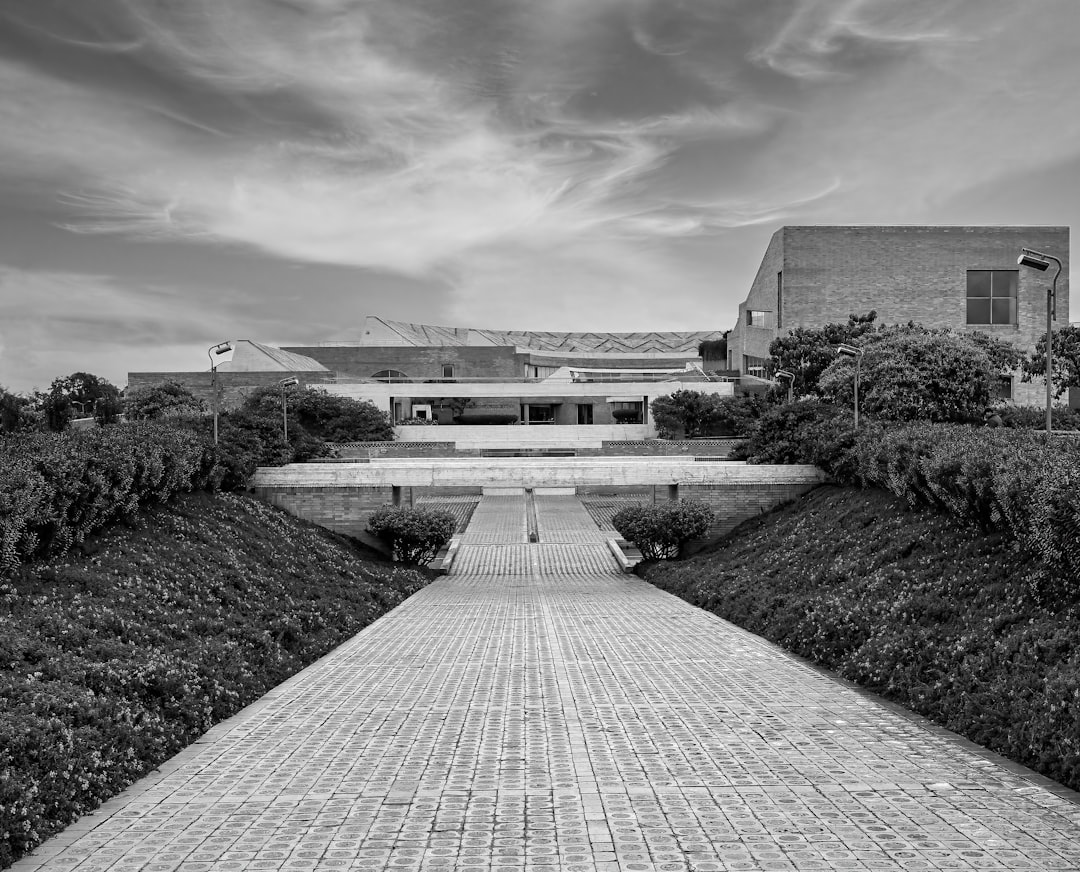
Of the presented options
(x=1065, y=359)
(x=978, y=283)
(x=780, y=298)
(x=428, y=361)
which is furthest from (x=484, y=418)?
(x=1065, y=359)

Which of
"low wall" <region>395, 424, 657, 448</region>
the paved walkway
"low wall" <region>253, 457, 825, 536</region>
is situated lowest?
the paved walkway

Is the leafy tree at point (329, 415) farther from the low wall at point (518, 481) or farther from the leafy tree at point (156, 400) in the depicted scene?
the low wall at point (518, 481)

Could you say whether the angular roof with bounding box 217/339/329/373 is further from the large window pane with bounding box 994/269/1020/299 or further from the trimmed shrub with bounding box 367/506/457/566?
the large window pane with bounding box 994/269/1020/299

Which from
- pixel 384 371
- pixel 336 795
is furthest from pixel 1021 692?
pixel 384 371

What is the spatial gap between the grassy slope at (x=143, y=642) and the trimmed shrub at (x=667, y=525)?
556 centimetres

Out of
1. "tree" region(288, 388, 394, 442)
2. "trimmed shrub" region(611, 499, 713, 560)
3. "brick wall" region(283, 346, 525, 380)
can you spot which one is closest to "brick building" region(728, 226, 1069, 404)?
"tree" region(288, 388, 394, 442)

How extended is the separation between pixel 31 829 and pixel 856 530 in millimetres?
12536

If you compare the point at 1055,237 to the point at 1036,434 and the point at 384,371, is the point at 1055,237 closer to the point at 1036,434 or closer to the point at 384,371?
the point at 1036,434

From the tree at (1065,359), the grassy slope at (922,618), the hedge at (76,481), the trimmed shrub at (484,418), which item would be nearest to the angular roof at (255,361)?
the trimmed shrub at (484,418)

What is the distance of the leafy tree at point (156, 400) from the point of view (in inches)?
1688

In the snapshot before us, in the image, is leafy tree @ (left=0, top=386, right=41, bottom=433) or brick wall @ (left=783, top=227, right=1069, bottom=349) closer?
leafy tree @ (left=0, top=386, right=41, bottom=433)

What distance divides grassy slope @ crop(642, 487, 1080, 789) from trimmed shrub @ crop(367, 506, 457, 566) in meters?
5.14

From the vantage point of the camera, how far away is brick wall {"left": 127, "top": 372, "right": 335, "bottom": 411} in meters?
45.7

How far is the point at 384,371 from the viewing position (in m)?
56.3
